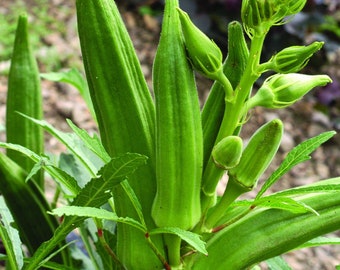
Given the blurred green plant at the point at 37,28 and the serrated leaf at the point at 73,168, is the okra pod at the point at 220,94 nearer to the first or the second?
the serrated leaf at the point at 73,168

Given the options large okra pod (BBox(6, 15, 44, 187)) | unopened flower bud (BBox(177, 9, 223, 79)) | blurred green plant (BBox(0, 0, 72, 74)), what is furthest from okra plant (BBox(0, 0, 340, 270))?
blurred green plant (BBox(0, 0, 72, 74))

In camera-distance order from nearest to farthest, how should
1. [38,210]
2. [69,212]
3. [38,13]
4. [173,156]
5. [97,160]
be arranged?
[69,212], [173,156], [38,210], [97,160], [38,13]

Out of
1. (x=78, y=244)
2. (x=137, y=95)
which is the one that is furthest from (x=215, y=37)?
(x=137, y=95)

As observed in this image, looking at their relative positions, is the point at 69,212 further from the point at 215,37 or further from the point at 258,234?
the point at 215,37

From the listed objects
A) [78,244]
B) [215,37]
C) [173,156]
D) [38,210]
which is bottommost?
[78,244]

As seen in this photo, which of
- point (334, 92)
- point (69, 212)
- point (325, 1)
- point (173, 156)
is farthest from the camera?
point (325, 1)

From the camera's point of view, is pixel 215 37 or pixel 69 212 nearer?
pixel 69 212
